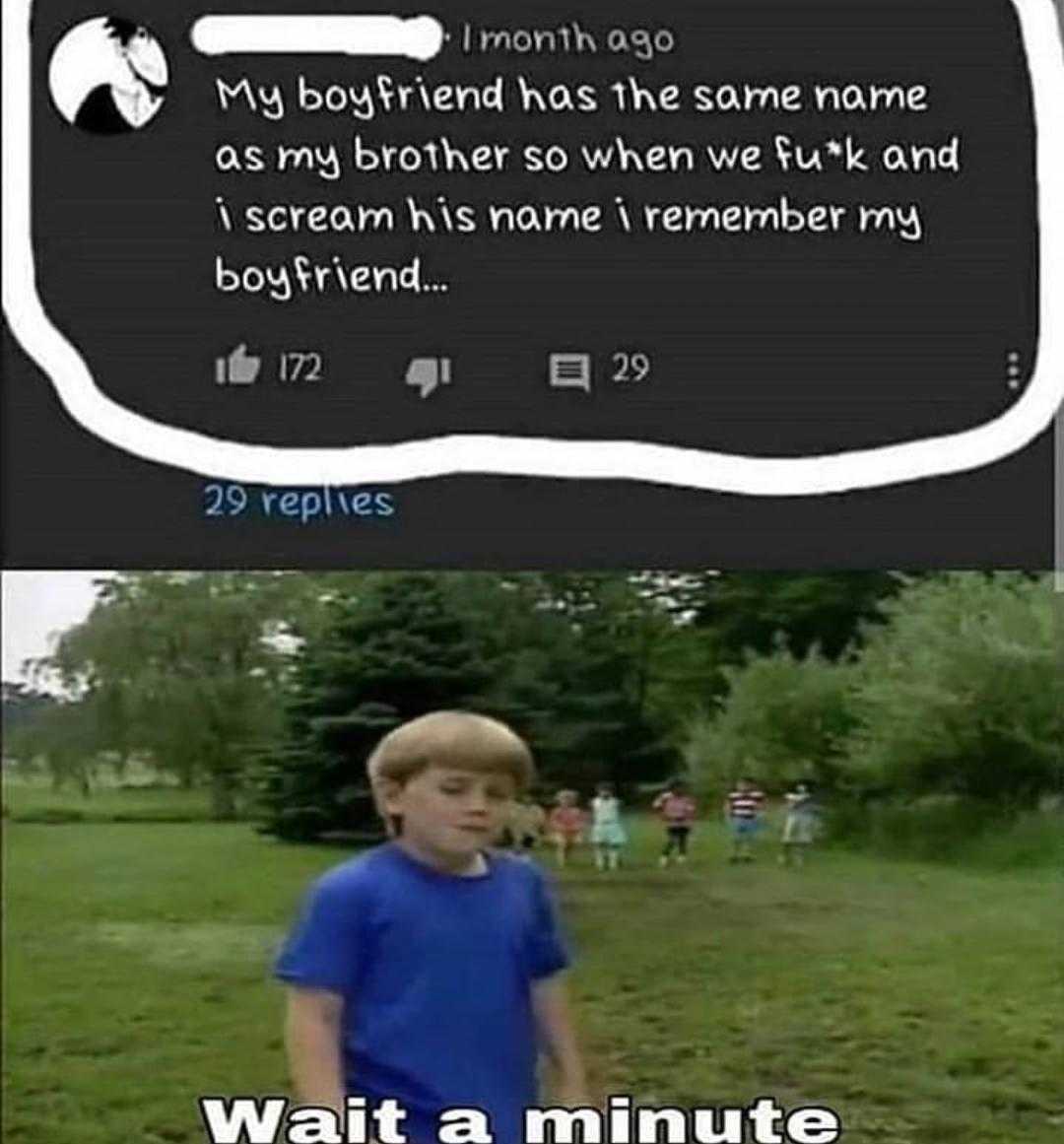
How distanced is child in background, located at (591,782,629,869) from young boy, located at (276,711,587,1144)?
4cm

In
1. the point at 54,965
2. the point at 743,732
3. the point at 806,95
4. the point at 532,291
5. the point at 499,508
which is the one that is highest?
the point at 806,95

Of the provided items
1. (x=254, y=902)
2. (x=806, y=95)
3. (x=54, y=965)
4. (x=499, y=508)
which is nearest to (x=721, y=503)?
(x=499, y=508)

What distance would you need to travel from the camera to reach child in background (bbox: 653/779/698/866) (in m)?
1.57

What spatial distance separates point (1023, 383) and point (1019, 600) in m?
0.13

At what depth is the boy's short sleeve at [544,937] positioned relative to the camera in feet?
5.13

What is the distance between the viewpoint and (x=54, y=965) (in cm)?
156

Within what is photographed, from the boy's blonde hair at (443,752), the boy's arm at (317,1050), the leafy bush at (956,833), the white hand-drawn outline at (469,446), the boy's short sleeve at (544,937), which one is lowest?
the boy's arm at (317,1050)

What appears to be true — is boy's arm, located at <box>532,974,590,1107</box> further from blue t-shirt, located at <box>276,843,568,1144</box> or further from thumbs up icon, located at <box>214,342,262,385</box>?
thumbs up icon, located at <box>214,342,262,385</box>

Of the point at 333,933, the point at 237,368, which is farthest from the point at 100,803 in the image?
the point at 237,368

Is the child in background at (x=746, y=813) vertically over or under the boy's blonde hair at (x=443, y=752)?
under

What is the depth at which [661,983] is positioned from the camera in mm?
1567

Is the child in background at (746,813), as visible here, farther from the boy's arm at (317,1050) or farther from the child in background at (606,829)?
the boy's arm at (317,1050)

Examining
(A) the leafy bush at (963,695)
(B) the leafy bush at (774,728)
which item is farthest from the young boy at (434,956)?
(A) the leafy bush at (963,695)

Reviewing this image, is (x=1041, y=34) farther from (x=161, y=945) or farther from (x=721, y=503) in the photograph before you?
Answer: (x=161, y=945)
